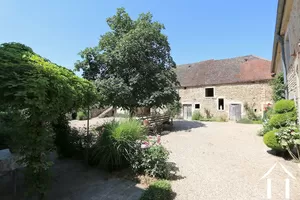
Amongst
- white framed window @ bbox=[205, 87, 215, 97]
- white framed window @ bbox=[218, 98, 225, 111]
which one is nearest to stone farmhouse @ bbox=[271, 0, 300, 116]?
white framed window @ bbox=[218, 98, 225, 111]

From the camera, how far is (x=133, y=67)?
35.5ft

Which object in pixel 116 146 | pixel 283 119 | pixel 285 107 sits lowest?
pixel 116 146

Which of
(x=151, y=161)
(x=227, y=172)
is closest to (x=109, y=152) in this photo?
(x=151, y=161)

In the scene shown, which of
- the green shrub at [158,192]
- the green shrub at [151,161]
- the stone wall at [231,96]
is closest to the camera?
the green shrub at [158,192]

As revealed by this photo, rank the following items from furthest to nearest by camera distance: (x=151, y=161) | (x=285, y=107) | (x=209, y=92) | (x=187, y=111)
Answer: (x=187, y=111) < (x=209, y=92) < (x=285, y=107) < (x=151, y=161)

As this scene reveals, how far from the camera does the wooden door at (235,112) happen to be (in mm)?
17394

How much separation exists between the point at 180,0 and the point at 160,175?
7.36 meters

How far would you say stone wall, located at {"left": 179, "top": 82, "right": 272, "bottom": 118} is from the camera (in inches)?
643

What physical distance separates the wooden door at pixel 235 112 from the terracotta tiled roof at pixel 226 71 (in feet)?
7.64

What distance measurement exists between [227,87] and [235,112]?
99.0 inches

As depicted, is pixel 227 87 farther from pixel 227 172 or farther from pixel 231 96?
pixel 227 172

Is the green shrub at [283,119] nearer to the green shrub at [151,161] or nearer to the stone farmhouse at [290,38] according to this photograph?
the stone farmhouse at [290,38]

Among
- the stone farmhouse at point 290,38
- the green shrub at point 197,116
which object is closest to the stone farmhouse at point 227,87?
the green shrub at point 197,116

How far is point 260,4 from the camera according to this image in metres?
7.64
